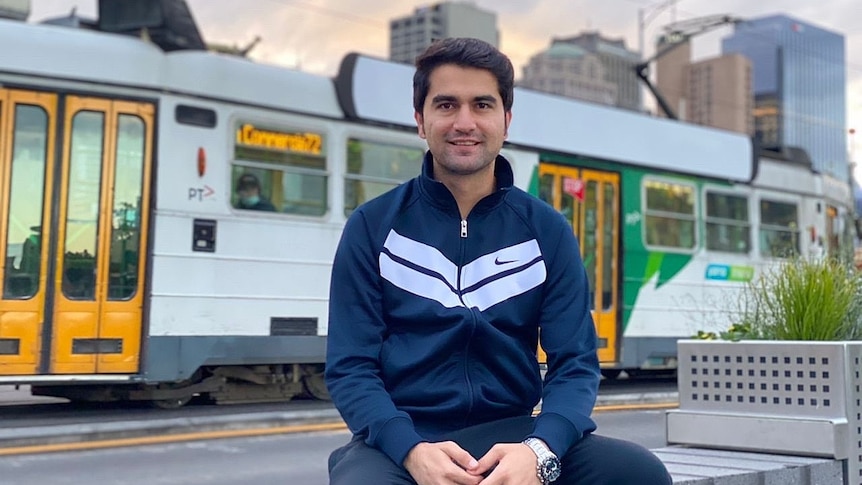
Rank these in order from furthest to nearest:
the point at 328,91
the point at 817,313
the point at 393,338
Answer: the point at 328,91
the point at 817,313
the point at 393,338

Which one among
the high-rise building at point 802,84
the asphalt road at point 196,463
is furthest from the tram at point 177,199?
the high-rise building at point 802,84

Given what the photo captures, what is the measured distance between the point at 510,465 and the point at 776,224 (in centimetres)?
1309

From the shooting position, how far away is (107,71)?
28.7 ft

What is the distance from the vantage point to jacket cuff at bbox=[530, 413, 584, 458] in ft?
7.79

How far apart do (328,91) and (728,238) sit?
6.20 metres

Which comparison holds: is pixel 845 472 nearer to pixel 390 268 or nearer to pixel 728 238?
pixel 390 268

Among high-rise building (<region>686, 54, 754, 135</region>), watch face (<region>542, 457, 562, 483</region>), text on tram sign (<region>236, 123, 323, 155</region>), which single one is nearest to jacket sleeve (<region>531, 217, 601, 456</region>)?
watch face (<region>542, 457, 562, 483</region>)

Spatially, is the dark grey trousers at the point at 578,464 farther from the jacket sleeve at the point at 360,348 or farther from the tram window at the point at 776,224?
the tram window at the point at 776,224

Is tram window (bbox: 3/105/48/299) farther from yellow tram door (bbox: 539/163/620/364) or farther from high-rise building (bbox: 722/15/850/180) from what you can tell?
high-rise building (bbox: 722/15/850/180)

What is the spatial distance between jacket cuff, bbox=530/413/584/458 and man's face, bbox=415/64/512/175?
2.13ft

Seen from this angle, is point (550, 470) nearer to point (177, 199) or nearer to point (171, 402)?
point (177, 199)

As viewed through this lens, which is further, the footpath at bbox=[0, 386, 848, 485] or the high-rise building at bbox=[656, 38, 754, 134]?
the high-rise building at bbox=[656, 38, 754, 134]

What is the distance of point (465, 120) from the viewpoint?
2637 millimetres

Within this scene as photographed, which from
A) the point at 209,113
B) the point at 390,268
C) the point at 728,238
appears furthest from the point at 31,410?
the point at 728,238
